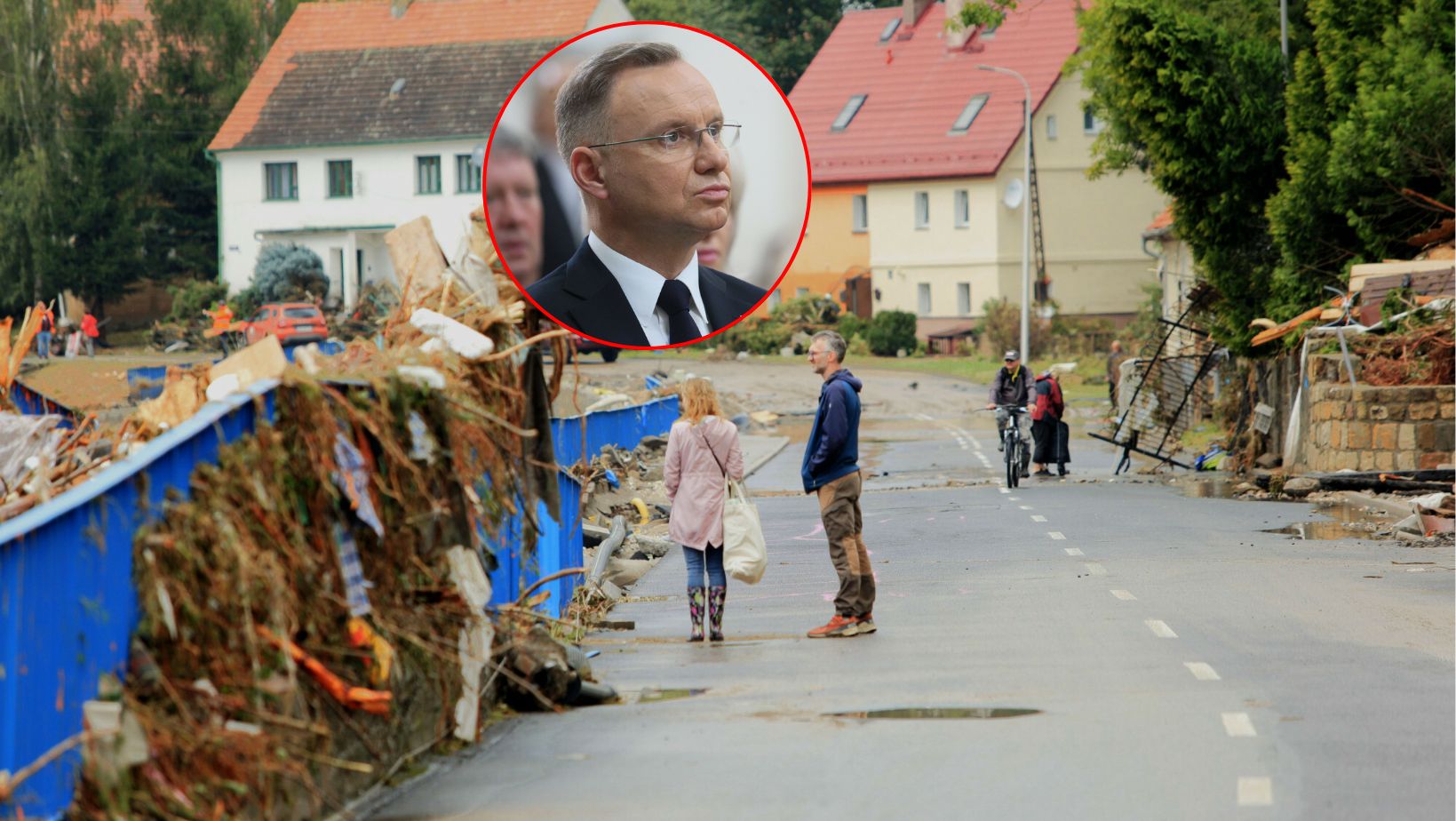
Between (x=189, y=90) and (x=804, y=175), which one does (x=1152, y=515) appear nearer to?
(x=804, y=175)

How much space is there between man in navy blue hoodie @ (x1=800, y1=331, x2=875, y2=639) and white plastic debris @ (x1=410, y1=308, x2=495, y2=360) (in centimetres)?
396

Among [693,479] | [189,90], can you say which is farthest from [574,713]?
[189,90]

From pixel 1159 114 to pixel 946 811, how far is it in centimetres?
2120

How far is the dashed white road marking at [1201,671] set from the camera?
9.02m

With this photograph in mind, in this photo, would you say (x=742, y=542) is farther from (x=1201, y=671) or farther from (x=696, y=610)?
(x=1201, y=671)

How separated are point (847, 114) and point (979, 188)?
7102 mm

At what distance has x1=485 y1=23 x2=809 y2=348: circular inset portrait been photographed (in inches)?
205

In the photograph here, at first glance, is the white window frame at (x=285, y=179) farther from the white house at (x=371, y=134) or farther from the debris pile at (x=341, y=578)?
the debris pile at (x=341, y=578)

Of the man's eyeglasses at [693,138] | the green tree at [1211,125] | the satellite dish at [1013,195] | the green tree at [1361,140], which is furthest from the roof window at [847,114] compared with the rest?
the man's eyeglasses at [693,138]

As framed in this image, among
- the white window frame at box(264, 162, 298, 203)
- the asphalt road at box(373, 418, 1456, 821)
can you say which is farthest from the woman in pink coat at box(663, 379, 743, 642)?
the white window frame at box(264, 162, 298, 203)

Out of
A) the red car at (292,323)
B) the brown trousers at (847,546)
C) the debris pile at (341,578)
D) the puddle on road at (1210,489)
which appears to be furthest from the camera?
the red car at (292,323)

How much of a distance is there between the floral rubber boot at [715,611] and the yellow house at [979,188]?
5247cm

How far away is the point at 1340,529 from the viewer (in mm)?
17484

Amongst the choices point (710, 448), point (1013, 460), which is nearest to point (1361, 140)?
point (1013, 460)
